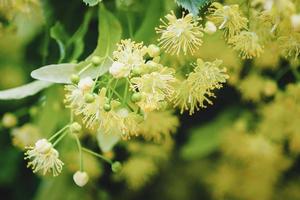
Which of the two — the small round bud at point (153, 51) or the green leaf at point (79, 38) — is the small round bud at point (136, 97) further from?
the green leaf at point (79, 38)

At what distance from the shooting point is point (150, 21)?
43.7 inches

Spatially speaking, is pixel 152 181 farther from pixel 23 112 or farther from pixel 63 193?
pixel 23 112

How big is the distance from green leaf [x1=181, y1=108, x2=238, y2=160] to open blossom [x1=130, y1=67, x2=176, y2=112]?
2.08ft

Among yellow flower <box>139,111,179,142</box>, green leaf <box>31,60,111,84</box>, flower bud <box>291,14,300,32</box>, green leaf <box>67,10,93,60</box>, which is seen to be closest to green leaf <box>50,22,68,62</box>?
green leaf <box>67,10,93,60</box>

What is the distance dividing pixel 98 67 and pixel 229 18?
9.0 inches

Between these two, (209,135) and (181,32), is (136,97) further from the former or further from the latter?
(209,135)

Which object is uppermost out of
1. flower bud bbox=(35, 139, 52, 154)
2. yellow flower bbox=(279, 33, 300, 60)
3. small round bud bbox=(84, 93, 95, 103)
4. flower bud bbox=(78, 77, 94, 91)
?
yellow flower bbox=(279, 33, 300, 60)

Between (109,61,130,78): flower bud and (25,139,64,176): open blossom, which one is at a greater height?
(109,61,130,78): flower bud

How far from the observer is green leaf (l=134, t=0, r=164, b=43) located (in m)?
1.09

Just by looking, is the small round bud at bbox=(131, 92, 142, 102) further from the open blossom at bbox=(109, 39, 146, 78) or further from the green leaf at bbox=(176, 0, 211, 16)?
the green leaf at bbox=(176, 0, 211, 16)

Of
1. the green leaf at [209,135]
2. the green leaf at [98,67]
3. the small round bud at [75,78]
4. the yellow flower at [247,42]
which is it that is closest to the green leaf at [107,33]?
the green leaf at [98,67]

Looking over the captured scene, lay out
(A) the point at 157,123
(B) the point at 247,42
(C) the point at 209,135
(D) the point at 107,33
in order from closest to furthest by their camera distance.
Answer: (B) the point at 247,42
(D) the point at 107,33
(A) the point at 157,123
(C) the point at 209,135

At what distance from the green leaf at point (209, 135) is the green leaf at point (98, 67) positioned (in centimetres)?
55

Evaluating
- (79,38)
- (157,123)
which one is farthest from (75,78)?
(157,123)
